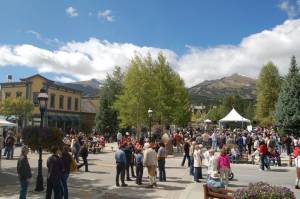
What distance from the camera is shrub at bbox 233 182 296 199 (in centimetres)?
815

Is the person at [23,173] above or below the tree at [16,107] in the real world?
below

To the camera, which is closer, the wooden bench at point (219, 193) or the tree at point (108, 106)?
the wooden bench at point (219, 193)

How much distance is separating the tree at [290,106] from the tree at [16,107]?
30611mm

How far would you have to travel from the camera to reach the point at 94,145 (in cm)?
3388

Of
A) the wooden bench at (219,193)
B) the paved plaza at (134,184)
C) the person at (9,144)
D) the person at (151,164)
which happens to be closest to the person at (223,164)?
the paved plaza at (134,184)

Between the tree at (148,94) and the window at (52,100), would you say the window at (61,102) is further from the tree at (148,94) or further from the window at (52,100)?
the tree at (148,94)

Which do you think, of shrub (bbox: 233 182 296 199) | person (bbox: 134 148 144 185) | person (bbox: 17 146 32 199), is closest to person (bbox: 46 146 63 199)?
person (bbox: 17 146 32 199)

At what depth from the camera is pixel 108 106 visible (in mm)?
59594

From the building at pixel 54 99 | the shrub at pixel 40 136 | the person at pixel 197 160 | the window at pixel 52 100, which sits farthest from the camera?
the window at pixel 52 100

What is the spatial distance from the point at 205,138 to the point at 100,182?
1455cm

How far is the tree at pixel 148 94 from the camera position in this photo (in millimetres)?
41844

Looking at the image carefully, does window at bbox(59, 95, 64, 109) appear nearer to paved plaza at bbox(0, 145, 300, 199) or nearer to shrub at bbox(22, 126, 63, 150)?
paved plaza at bbox(0, 145, 300, 199)

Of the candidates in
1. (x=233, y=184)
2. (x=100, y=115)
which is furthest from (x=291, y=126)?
(x=100, y=115)

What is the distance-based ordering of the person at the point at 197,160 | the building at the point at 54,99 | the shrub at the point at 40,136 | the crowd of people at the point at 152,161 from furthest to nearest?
1. the building at the point at 54,99
2. the shrub at the point at 40,136
3. the person at the point at 197,160
4. the crowd of people at the point at 152,161
